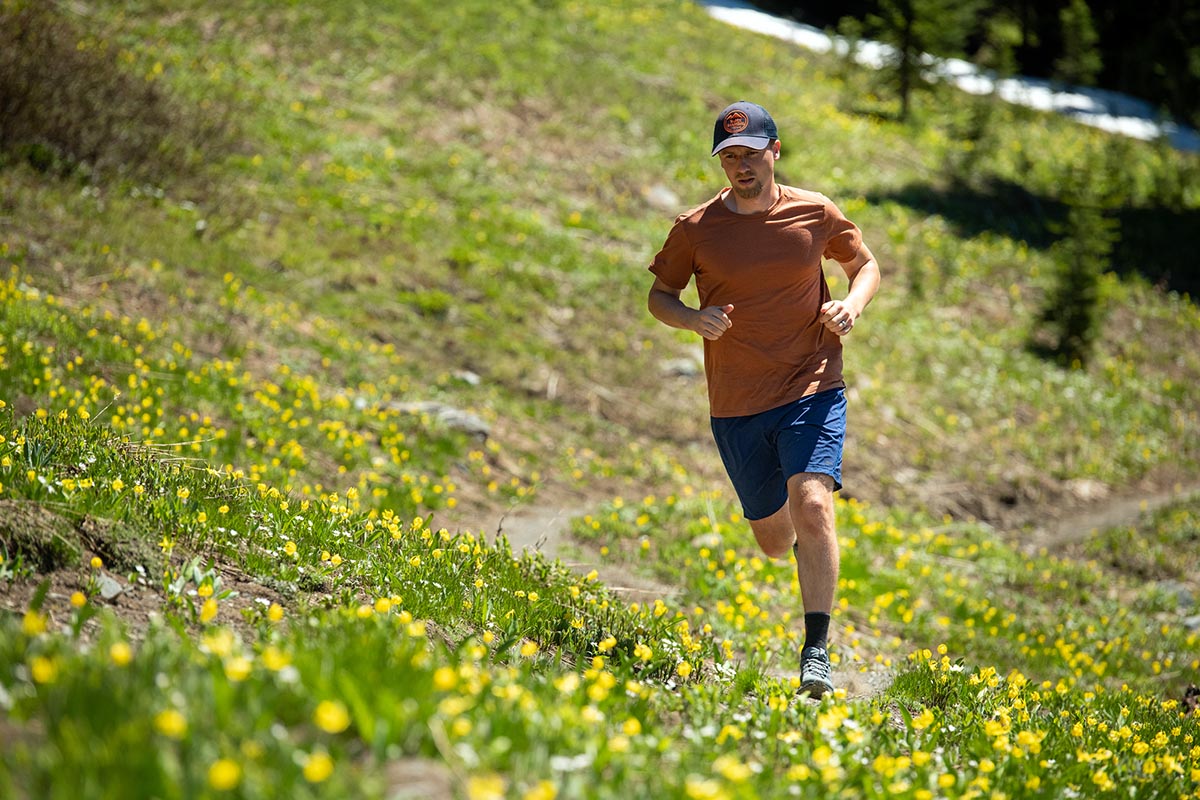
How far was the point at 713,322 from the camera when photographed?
4.96m

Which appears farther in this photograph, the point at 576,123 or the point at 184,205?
the point at 576,123

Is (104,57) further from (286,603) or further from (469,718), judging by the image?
(469,718)

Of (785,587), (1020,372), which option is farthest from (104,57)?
(1020,372)

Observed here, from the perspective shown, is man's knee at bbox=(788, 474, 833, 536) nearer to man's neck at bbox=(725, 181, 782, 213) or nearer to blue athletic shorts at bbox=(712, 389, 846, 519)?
blue athletic shorts at bbox=(712, 389, 846, 519)

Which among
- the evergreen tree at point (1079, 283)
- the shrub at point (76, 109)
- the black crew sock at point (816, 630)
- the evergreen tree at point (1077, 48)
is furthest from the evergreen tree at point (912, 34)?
the black crew sock at point (816, 630)

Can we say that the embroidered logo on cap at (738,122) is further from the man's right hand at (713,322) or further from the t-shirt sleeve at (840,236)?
the man's right hand at (713,322)

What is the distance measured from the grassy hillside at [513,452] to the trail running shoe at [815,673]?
298 mm

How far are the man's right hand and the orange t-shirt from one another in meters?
0.28

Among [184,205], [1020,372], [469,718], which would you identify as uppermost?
[469,718]

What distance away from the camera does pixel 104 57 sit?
13.2 m

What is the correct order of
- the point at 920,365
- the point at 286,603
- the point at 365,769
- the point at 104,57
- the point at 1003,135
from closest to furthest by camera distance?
1. the point at 365,769
2. the point at 286,603
3. the point at 104,57
4. the point at 920,365
5. the point at 1003,135

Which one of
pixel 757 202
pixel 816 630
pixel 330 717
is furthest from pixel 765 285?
pixel 330 717

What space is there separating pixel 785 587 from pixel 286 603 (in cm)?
527

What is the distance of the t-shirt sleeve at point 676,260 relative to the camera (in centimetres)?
534
